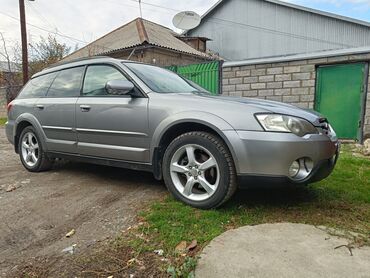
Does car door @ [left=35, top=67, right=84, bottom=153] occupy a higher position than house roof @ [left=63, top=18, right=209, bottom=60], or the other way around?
house roof @ [left=63, top=18, right=209, bottom=60]

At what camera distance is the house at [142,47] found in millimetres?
17562

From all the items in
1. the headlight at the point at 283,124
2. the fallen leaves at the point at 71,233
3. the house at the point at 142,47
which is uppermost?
the house at the point at 142,47

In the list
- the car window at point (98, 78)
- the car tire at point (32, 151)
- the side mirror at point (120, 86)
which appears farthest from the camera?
the car tire at point (32, 151)

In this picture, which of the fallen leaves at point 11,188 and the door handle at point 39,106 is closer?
the fallen leaves at point 11,188

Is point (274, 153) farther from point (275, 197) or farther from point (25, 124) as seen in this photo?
point (25, 124)

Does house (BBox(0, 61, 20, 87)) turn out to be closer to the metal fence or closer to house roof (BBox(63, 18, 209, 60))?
the metal fence

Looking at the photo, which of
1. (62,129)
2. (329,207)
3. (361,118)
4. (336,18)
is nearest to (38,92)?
(62,129)

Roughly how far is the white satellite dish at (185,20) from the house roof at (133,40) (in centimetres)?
131

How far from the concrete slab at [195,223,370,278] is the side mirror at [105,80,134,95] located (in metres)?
1.81

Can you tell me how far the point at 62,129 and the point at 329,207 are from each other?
129 inches

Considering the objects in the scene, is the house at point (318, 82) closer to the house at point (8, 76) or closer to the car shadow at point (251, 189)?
the car shadow at point (251, 189)

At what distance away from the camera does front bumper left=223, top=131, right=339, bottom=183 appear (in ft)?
8.97

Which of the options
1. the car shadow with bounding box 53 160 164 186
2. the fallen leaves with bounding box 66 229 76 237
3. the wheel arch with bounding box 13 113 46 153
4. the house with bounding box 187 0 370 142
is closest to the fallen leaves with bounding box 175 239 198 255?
the fallen leaves with bounding box 66 229 76 237

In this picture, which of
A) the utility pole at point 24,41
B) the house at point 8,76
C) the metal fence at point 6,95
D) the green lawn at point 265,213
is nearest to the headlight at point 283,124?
the green lawn at point 265,213
